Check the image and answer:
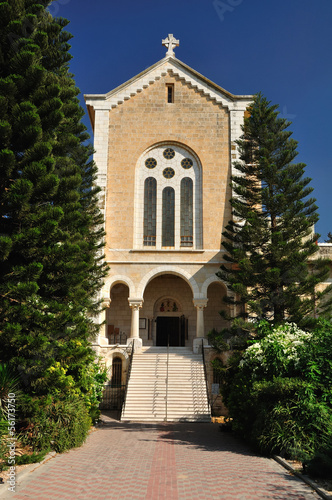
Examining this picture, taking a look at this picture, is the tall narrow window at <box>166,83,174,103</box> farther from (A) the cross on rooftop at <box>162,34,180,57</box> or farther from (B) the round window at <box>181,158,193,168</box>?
(B) the round window at <box>181,158,193,168</box>

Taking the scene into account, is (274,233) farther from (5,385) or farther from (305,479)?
(5,385)

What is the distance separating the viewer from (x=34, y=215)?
9.34 m

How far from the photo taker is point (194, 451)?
30.3 feet

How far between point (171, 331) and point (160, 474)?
525 inches

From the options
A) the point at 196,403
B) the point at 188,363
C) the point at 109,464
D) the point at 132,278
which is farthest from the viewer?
the point at 132,278

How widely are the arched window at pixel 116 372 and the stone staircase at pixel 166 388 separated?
0.89 m

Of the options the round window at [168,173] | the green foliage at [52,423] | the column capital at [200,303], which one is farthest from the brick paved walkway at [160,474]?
the round window at [168,173]

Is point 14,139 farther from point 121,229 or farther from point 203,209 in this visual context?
point 203,209

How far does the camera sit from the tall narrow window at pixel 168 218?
19.4 metres

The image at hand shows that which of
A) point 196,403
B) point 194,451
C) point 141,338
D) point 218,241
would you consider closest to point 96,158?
point 218,241

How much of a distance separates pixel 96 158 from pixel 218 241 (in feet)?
21.7

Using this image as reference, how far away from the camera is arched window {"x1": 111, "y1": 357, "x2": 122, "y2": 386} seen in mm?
17641

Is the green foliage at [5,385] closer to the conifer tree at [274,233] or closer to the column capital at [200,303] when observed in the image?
the conifer tree at [274,233]

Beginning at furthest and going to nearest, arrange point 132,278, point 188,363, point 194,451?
point 132,278, point 188,363, point 194,451
